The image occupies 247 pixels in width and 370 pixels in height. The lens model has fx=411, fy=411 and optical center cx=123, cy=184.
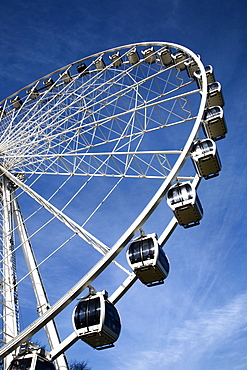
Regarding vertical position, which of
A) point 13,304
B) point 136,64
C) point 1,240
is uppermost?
point 136,64

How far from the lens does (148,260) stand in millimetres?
11680

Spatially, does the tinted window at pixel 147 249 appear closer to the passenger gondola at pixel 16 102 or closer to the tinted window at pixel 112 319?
the tinted window at pixel 112 319

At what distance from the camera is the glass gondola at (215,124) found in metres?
15.6

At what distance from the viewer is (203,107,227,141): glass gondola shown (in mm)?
15602

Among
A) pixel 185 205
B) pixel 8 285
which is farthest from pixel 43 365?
pixel 185 205

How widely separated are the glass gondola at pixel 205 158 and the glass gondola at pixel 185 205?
110 cm

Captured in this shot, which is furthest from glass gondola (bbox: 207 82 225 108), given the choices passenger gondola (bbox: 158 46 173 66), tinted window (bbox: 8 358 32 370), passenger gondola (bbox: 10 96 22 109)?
passenger gondola (bbox: 10 96 22 109)

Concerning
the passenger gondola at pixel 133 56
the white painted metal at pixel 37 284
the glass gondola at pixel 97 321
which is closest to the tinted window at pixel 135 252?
the glass gondola at pixel 97 321

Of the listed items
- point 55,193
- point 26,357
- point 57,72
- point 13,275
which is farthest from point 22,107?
point 26,357

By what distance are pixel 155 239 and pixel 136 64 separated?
11.5 m

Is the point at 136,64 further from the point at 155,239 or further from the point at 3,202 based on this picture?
the point at 155,239

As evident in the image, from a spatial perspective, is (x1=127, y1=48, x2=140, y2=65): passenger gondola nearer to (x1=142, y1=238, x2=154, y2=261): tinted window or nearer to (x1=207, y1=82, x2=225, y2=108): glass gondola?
(x1=207, y1=82, x2=225, y2=108): glass gondola

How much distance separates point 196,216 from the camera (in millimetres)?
12906

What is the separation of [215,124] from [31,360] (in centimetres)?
1033
